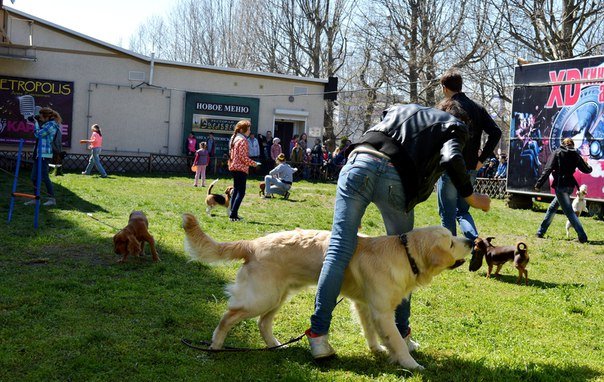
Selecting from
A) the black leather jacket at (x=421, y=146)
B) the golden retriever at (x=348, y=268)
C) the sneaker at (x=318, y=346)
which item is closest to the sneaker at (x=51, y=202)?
the golden retriever at (x=348, y=268)

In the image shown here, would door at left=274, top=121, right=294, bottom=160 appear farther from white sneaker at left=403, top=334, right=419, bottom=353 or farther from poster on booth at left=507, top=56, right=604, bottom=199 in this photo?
white sneaker at left=403, top=334, right=419, bottom=353

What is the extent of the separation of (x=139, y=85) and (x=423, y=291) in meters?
20.0

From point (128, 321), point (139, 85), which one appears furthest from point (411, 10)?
point (128, 321)

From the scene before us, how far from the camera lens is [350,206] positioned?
3816mm

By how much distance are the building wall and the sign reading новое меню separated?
0.54 meters

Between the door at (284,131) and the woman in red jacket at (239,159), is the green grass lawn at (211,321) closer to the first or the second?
the woman in red jacket at (239,159)

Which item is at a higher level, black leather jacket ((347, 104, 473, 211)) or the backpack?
black leather jacket ((347, 104, 473, 211))

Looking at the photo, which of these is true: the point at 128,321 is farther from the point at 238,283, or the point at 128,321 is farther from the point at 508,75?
the point at 508,75

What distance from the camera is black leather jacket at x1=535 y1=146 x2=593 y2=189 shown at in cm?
1075

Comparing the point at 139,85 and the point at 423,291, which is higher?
the point at 139,85

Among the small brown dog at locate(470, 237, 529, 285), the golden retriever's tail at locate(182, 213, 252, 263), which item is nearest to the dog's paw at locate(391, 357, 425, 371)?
the golden retriever's tail at locate(182, 213, 252, 263)

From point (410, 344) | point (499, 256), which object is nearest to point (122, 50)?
point (499, 256)

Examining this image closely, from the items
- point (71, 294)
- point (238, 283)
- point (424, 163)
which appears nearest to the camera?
point (424, 163)

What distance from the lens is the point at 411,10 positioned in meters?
32.3
